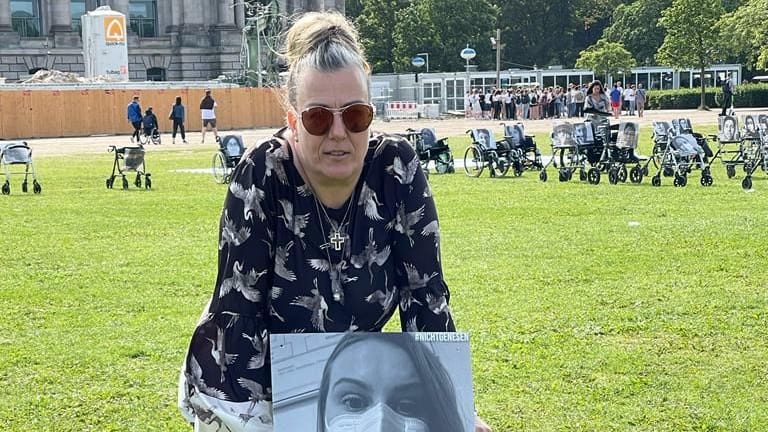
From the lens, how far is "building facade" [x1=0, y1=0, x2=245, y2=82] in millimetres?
74812

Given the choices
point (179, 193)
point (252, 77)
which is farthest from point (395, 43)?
point (179, 193)

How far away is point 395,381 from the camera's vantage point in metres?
3.03

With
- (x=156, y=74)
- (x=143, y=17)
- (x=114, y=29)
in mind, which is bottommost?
(x=156, y=74)

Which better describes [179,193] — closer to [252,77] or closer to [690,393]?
[690,393]

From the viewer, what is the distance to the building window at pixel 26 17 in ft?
249

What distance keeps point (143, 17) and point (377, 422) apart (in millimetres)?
81047

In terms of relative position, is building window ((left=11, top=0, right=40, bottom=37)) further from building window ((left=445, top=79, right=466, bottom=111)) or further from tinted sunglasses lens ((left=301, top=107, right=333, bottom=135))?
tinted sunglasses lens ((left=301, top=107, right=333, bottom=135))

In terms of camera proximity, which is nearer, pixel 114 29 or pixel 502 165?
pixel 502 165

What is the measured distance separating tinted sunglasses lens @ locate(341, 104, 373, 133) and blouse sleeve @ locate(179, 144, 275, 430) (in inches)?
11.6

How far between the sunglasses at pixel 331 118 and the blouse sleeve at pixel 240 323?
203 mm

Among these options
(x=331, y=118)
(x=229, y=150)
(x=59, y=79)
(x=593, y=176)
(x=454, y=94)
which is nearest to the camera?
(x=331, y=118)

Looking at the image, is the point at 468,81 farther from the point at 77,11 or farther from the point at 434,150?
the point at 434,150

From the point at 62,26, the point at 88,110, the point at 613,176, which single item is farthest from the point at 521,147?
the point at 62,26

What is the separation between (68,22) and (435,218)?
3016 inches
